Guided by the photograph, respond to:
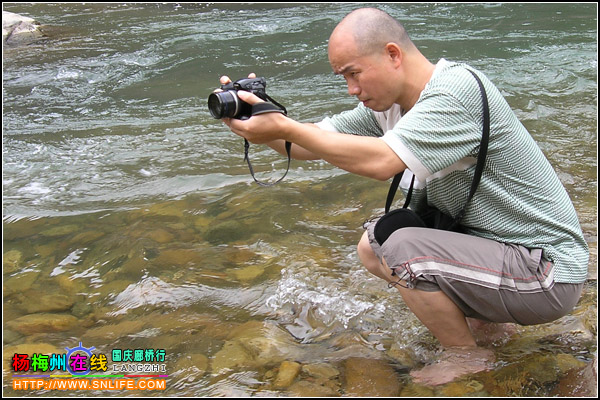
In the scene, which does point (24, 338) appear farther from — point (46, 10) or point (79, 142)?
point (46, 10)

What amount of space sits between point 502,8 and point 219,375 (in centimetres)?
1128

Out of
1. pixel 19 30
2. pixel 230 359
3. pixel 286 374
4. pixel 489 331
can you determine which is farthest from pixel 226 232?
pixel 19 30

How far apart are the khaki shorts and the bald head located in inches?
29.8

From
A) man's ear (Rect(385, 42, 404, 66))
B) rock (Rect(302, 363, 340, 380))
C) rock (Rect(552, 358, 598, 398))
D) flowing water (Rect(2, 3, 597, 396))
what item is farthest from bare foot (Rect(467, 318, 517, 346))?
man's ear (Rect(385, 42, 404, 66))

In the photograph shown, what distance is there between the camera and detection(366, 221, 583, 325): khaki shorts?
8.03 feet

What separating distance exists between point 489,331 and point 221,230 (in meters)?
2.06

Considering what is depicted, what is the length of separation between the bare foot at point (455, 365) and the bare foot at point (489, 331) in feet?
0.59

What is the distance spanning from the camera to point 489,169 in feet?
7.93

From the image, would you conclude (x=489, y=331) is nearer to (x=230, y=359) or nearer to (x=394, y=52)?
(x=230, y=359)

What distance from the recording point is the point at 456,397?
101 inches

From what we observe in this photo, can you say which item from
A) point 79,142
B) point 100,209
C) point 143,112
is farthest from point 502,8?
point 100,209

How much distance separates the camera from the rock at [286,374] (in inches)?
108

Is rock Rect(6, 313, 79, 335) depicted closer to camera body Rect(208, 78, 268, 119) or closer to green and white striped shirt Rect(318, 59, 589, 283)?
camera body Rect(208, 78, 268, 119)

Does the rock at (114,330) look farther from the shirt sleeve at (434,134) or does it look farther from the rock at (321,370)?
the shirt sleeve at (434,134)
